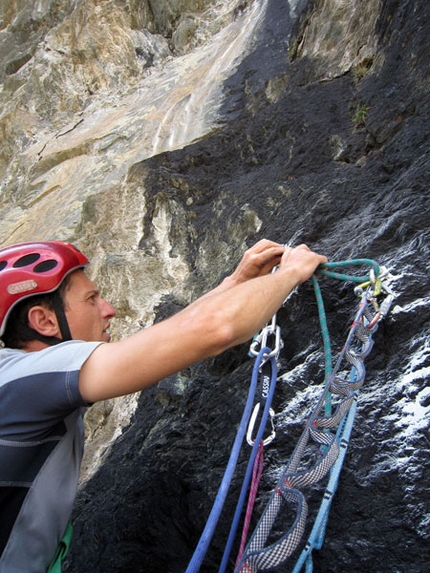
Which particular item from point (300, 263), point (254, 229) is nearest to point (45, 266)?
point (300, 263)

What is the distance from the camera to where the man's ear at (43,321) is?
6.35 feet

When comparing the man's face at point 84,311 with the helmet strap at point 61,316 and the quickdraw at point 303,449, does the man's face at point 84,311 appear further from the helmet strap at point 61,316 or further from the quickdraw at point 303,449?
the quickdraw at point 303,449

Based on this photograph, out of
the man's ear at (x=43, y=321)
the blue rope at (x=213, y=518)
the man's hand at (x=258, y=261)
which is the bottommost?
the blue rope at (x=213, y=518)

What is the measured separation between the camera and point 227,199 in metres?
5.09

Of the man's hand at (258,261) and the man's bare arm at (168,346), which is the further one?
the man's hand at (258,261)

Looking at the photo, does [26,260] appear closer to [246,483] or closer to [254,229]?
[246,483]

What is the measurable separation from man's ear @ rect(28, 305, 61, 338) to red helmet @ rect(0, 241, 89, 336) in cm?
7

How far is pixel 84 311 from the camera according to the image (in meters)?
2.03

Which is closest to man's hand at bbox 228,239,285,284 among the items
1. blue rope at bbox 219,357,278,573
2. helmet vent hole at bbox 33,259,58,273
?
blue rope at bbox 219,357,278,573

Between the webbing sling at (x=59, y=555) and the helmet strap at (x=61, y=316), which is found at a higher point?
the helmet strap at (x=61, y=316)

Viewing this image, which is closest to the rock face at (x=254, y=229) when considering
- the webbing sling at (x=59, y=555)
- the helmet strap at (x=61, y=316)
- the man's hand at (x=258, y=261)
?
the man's hand at (x=258, y=261)

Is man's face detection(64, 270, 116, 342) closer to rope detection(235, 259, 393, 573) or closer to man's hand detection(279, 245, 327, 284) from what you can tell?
man's hand detection(279, 245, 327, 284)

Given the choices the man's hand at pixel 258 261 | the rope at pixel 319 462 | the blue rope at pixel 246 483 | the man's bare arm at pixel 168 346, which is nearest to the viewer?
the rope at pixel 319 462

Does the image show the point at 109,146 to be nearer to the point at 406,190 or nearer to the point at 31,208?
the point at 31,208
